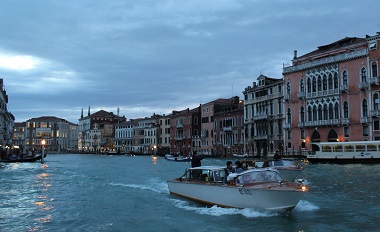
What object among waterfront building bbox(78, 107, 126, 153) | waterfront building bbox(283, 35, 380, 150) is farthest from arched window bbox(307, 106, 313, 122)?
waterfront building bbox(78, 107, 126, 153)

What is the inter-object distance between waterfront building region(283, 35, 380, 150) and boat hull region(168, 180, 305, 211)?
3320 cm

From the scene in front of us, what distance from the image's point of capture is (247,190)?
1116 cm

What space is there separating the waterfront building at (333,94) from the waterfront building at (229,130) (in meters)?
11.9

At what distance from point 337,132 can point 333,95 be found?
4010 millimetres

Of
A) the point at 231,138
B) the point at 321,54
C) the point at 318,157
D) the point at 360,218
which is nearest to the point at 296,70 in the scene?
the point at 321,54

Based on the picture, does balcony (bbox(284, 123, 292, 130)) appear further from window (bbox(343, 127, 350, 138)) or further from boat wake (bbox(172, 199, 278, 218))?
boat wake (bbox(172, 199, 278, 218))

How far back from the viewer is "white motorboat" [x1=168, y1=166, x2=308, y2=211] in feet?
35.6

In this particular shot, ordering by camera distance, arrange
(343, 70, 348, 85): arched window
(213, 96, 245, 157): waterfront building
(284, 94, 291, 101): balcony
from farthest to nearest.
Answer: (213, 96, 245, 157): waterfront building, (284, 94, 291, 101): balcony, (343, 70, 348, 85): arched window

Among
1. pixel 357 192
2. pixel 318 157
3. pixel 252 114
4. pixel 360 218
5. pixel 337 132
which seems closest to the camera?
pixel 360 218

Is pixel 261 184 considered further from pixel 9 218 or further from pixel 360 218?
pixel 9 218

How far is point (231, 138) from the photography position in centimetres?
6431

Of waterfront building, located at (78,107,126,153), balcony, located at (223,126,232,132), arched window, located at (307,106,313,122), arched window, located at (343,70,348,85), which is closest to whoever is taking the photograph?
arched window, located at (343,70,348,85)

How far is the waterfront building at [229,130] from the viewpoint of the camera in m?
62.3

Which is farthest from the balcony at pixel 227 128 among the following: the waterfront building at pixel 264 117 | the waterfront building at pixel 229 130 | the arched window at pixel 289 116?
the arched window at pixel 289 116
